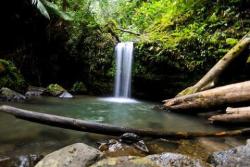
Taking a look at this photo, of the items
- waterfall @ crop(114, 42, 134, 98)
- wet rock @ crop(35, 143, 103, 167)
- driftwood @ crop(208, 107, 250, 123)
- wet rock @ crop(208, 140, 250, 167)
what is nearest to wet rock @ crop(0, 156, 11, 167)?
wet rock @ crop(35, 143, 103, 167)

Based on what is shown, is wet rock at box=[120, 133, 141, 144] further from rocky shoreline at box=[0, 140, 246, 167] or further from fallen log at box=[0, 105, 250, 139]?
rocky shoreline at box=[0, 140, 246, 167]

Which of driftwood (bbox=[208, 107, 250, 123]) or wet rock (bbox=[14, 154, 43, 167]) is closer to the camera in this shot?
wet rock (bbox=[14, 154, 43, 167])

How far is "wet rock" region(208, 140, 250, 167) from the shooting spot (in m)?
3.39

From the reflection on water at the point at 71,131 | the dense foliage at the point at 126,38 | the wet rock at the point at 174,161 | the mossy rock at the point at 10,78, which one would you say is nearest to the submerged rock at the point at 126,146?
the reflection on water at the point at 71,131

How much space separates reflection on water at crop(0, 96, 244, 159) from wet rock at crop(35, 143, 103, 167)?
0.87 m

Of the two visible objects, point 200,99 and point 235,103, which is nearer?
point 235,103

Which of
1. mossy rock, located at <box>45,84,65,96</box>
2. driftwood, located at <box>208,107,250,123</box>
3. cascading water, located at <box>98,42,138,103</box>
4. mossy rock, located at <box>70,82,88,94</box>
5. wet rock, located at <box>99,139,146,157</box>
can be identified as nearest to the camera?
wet rock, located at <box>99,139,146,157</box>

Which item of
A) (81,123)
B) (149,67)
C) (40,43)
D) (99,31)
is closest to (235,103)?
(81,123)

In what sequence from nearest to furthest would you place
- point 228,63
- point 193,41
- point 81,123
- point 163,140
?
1. point 81,123
2. point 163,140
3. point 228,63
4. point 193,41

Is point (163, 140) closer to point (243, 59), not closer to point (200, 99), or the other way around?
point (200, 99)

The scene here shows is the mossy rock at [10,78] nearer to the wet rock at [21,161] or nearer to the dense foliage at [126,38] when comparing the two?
the dense foliage at [126,38]

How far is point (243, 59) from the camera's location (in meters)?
7.98

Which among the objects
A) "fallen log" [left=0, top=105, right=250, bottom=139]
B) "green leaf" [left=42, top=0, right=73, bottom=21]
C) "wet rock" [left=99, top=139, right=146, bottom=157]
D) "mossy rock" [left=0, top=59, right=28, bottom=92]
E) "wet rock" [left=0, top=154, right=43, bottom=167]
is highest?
"green leaf" [left=42, top=0, right=73, bottom=21]

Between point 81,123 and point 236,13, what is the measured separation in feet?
24.6
